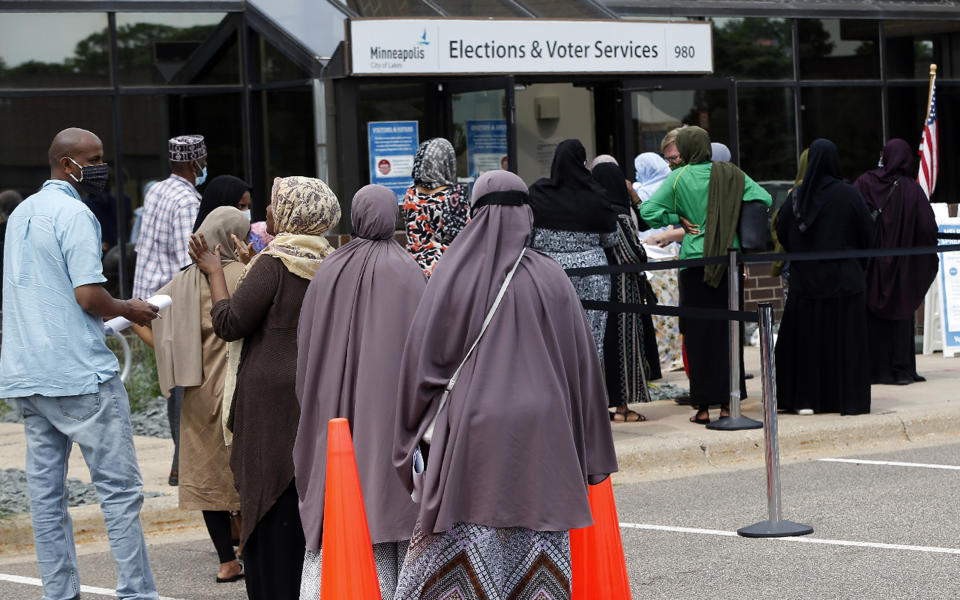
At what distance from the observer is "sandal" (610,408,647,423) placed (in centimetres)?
1131

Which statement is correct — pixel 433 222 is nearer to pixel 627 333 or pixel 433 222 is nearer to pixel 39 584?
pixel 627 333

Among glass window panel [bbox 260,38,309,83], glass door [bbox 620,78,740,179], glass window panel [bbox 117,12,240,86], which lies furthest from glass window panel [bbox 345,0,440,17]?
glass door [bbox 620,78,740,179]

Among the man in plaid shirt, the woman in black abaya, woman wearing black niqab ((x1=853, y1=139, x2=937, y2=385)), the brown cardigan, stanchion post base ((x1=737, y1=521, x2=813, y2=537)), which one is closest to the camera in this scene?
the brown cardigan

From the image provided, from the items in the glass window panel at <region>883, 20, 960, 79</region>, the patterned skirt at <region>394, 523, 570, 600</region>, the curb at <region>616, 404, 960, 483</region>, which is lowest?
the curb at <region>616, 404, 960, 483</region>

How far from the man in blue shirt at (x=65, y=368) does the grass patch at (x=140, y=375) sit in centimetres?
618

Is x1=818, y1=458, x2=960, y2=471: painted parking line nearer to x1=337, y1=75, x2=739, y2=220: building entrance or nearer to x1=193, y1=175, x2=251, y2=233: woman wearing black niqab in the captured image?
x1=193, y1=175, x2=251, y2=233: woman wearing black niqab

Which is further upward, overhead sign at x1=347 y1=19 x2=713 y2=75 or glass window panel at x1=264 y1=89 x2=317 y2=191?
overhead sign at x1=347 y1=19 x2=713 y2=75

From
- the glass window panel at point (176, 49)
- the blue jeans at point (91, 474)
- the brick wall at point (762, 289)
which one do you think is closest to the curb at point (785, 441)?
the blue jeans at point (91, 474)

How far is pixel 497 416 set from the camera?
480cm

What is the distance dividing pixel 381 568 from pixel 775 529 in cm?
285

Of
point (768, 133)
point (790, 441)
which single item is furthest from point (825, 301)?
point (768, 133)

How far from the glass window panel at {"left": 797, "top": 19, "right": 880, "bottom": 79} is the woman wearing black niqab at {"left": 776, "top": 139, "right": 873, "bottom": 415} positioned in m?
7.48

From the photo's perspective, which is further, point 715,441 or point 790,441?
point 790,441

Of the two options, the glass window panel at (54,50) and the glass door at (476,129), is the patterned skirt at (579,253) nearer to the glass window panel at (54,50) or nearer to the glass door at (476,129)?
the glass door at (476,129)
